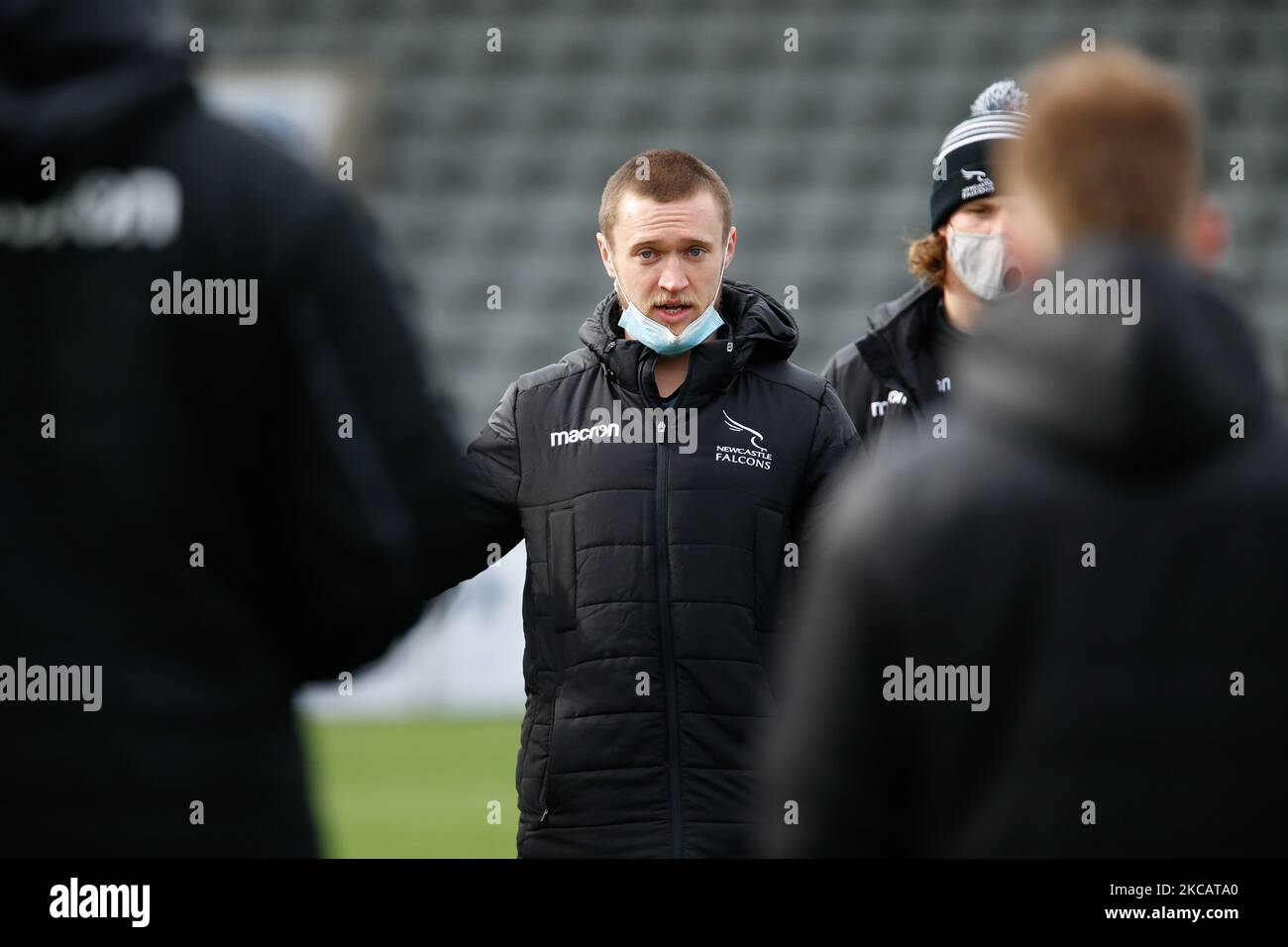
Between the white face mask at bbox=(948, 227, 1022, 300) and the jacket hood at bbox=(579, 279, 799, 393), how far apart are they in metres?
0.53

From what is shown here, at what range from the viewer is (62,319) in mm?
1739

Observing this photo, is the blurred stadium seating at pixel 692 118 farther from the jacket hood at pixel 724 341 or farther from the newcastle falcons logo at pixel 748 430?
the newcastle falcons logo at pixel 748 430

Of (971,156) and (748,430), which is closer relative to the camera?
(748,430)

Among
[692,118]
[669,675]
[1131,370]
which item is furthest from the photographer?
[692,118]

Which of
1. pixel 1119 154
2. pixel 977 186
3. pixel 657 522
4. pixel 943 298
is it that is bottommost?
pixel 657 522

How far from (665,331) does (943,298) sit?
0.85m

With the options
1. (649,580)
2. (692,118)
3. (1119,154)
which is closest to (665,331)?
(649,580)

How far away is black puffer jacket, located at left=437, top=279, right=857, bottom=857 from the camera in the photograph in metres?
3.25

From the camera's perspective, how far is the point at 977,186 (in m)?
3.98

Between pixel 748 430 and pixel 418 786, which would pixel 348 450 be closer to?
pixel 748 430

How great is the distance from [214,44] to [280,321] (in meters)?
16.1

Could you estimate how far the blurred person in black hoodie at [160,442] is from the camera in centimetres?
174

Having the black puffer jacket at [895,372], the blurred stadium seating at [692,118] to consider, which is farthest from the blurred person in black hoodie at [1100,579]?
the blurred stadium seating at [692,118]
